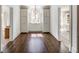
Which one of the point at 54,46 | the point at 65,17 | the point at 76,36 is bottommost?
the point at 54,46

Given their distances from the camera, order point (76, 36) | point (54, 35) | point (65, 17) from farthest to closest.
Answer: point (54, 35) < point (65, 17) < point (76, 36)

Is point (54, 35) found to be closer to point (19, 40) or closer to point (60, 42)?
point (60, 42)

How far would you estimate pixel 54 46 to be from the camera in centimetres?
270
